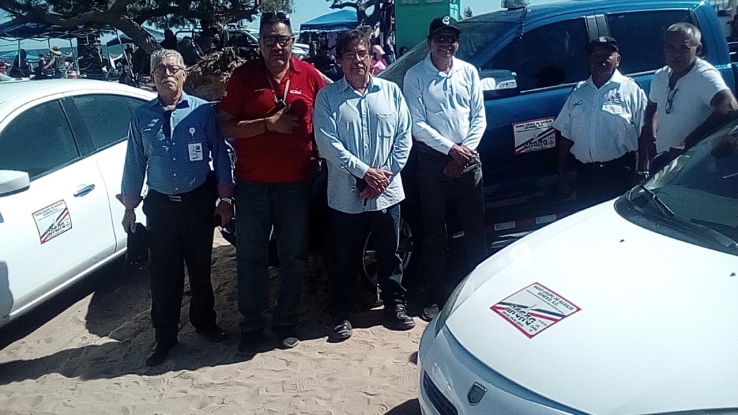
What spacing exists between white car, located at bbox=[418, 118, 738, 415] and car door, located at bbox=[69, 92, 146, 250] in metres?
2.97

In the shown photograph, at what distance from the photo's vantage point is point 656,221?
2727 millimetres

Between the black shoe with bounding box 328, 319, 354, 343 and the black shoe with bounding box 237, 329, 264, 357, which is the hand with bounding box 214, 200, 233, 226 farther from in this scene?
the black shoe with bounding box 328, 319, 354, 343

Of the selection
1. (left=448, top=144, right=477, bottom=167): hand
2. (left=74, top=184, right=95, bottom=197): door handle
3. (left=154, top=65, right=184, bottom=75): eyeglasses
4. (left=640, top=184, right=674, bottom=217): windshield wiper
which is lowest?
(left=74, top=184, right=95, bottom=197): door handle

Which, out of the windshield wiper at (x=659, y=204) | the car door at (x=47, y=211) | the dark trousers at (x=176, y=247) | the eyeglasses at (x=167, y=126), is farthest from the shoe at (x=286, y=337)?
the windshield wiper at (x=659, y=204)

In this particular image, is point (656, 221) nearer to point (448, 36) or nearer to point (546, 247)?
point (546, 247)

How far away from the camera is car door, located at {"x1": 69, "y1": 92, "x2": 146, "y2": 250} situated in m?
4.84

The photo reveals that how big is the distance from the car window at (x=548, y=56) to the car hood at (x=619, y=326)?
2.33 metres

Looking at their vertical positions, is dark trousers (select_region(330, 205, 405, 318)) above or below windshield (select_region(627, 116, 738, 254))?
below

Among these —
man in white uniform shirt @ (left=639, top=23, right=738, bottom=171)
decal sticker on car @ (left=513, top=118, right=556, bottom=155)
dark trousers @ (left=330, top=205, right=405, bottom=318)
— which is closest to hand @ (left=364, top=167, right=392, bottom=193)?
dark trousers @ (left=330, top=205, right=405, bottom=318)

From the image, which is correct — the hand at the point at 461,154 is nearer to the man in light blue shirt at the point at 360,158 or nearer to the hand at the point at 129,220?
the man in light blue shirt at the point at 360,158

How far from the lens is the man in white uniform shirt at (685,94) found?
4004 millimetres

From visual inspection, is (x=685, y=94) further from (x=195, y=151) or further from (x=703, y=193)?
(x=195, y=151)

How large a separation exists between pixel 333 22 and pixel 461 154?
19.0m

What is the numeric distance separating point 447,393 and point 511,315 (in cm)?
35
